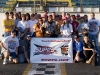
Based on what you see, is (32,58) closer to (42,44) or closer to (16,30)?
(42,44)

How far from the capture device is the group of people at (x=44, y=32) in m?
9.62

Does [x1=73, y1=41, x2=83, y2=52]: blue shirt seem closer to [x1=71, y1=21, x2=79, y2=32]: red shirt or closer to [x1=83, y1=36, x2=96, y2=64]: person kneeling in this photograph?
[x1=83, y1=36, x2=96, y2=64]: person kneeling

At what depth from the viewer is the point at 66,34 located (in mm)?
10219

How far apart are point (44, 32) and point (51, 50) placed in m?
0.73

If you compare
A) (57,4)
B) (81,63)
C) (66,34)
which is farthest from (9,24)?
(57,4)

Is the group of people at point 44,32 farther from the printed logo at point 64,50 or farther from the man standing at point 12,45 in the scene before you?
the printed logo at point 64,50

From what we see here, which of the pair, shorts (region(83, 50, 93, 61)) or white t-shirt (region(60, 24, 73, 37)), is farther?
white t-shirt (region(60, 24, 73, 37))

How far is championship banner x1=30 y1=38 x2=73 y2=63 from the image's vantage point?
384 inches

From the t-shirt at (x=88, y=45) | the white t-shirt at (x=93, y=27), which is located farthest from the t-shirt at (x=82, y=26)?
the t-shirt at (x=88, y=45)

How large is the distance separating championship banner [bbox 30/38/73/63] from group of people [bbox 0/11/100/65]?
0.21m

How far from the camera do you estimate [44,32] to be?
10.1 meters

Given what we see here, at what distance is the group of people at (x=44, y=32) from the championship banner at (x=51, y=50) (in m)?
0.21

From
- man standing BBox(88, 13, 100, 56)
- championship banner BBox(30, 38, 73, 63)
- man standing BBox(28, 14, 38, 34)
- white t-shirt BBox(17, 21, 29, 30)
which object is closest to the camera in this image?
championship banner BBox(30, 38, 73, 63)

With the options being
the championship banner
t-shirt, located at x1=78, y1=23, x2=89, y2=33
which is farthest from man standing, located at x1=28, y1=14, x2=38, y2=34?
t-shirt, located at x1=78, y1=23, x2=89, y2=33
